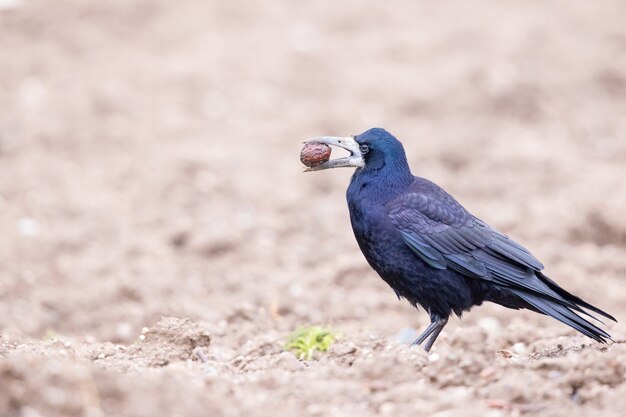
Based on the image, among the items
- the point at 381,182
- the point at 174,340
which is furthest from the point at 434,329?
the point at 174,340

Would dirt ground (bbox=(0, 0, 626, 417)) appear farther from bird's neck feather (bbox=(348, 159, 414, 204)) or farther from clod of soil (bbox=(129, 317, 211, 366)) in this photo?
bird's neck feather (bbox=(348, 159, 414, 204))

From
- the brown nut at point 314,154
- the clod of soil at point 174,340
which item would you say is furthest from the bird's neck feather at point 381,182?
the clod of soil at point 174,340

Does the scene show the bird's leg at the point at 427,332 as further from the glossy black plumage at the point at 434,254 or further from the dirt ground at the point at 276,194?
the dirt ground at the point at 276,194

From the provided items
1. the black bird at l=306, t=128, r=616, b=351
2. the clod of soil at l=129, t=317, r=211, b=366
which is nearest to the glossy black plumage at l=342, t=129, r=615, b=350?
the black bird at l=306, t=128, r=616, b=351

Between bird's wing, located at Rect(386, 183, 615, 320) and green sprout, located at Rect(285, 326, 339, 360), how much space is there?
725mm

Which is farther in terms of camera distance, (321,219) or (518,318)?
(321,219)

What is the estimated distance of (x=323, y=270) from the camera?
8.16 metres

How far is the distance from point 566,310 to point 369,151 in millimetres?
1390

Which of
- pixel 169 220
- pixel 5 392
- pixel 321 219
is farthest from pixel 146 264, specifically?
pixel 5 392

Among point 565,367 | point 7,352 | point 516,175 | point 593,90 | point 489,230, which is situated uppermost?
point 593,90

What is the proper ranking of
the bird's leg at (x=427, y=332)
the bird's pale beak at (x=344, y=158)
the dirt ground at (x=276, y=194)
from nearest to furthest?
the dirt ground at (x=276, y=194) → the bird's leg at (x=427, y=332) → the bird's pale beak at (x=344, y=158)

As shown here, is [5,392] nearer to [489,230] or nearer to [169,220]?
[489,230]

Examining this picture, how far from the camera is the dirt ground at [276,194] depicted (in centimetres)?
412

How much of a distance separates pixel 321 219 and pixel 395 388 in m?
5.23
